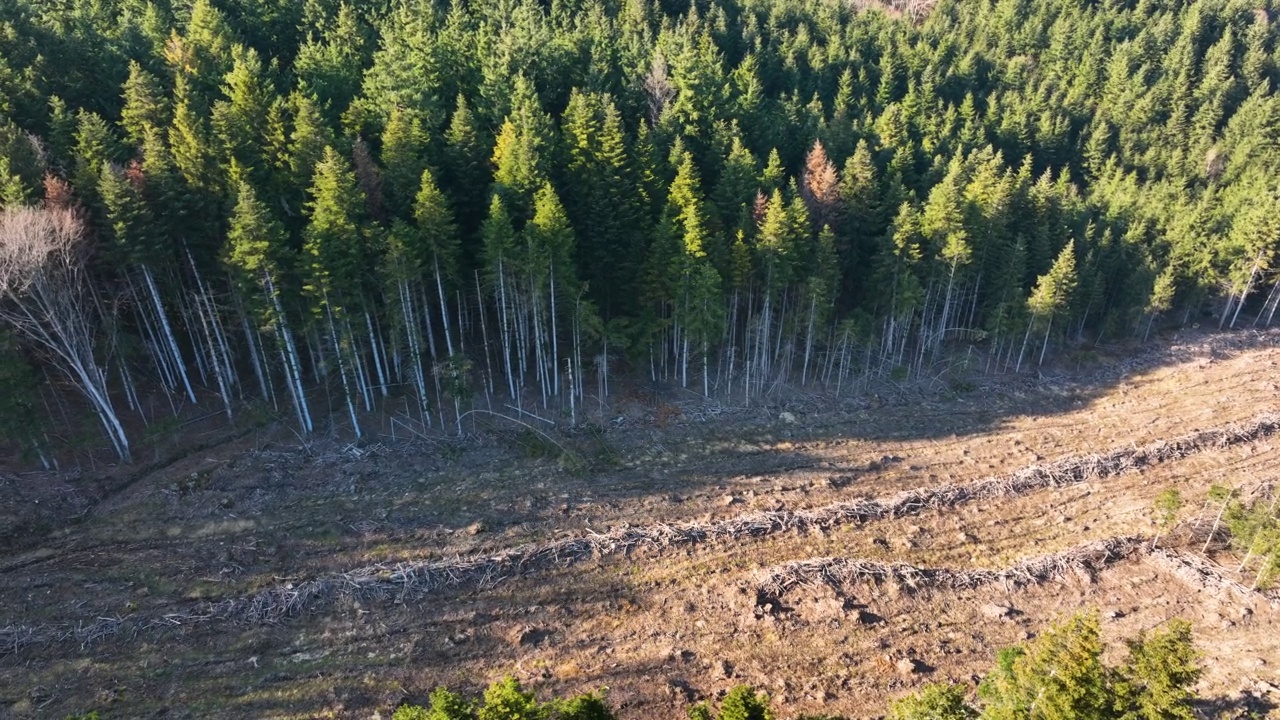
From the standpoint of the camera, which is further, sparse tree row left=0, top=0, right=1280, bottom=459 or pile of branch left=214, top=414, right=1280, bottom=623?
sparse tree row left=0, top=0, right=1280, bottom=459

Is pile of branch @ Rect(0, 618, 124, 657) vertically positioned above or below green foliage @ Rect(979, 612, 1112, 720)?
below

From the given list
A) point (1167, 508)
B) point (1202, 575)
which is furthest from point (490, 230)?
point (1202, 575)

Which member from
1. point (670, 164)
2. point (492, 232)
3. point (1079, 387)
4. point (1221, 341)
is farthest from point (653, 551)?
point (1221, 341)

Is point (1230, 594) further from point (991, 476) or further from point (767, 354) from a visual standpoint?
point (767, 354)

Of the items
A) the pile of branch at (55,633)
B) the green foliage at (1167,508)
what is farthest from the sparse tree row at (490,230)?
the green foliage at (1167,508)

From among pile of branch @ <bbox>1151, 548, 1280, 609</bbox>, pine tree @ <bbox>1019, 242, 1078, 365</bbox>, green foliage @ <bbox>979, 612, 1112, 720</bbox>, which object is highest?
pine tree @ <bbox>1019, 242, 1078, 365</bbox>

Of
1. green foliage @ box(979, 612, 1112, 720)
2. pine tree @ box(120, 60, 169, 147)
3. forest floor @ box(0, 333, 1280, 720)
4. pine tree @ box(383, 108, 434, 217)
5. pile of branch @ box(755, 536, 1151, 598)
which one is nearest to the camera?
green foliage @ box(979, 612, 1112, 720)

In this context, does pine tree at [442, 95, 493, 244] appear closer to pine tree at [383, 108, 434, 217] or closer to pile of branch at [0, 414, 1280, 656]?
pine tree at [383, 108, 434, 217]

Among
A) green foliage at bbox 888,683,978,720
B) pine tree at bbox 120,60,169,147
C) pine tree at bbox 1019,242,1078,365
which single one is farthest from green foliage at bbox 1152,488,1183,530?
pine tree at bbox 120,60,169,147
